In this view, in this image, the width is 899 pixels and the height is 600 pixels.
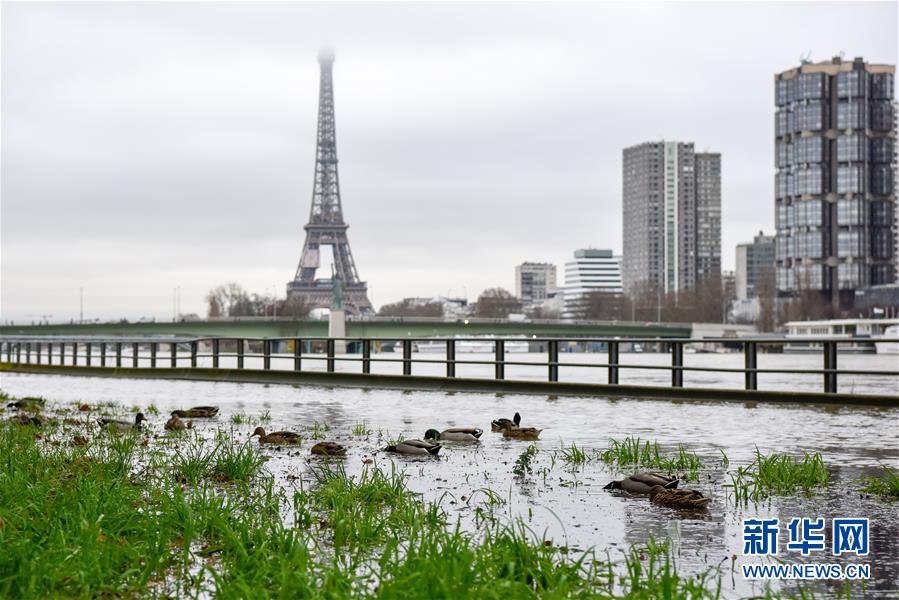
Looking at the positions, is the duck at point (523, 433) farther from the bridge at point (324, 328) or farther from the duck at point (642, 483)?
the bridge at point (324, 328)

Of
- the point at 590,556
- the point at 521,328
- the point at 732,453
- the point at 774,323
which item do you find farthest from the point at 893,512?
the point at 774,323

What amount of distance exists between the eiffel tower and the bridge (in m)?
18.6

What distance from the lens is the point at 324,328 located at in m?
114

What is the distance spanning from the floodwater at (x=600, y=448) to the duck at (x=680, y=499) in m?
0.11

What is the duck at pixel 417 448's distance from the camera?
35.3 ft

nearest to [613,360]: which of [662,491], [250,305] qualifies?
[662,491]

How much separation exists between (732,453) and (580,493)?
354 centimetres

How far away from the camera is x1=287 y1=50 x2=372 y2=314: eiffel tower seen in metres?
136

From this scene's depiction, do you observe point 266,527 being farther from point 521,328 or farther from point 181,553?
point 521,328

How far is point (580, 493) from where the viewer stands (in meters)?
8.45

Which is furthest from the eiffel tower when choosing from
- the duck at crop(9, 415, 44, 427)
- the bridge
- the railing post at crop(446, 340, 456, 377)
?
the duck at crop(9, 415, 44, 427)

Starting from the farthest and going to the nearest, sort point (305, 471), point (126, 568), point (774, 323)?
point (774, 323) → point (305, 471) → point (126, 568)

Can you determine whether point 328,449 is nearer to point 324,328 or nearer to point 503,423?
point 503,423

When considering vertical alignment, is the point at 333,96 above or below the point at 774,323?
above
